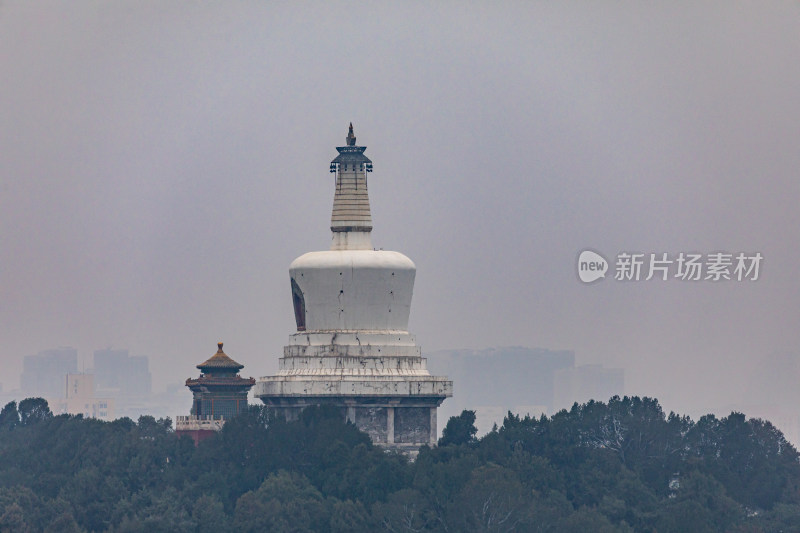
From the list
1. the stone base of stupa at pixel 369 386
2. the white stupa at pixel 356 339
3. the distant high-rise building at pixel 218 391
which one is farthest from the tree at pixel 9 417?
the stone base of stupa at pixel 369 386

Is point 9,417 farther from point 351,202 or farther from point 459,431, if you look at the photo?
point 459,431

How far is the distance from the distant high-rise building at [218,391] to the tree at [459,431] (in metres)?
12.3

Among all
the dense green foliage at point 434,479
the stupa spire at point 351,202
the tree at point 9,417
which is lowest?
the dense green foliage at point 434,479

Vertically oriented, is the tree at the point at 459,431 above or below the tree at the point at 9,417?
below

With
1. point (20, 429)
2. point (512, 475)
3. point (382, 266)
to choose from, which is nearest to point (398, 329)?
point (382, 266)

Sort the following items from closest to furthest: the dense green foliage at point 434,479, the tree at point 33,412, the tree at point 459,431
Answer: the dense green foliage at point 434,479, the tree at point 459,431, the tree at point 33,412

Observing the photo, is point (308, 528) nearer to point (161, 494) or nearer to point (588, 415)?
point (161, 494)

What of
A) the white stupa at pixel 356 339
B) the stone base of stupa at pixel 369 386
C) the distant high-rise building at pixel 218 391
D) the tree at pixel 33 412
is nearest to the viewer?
the stone base of stupa at pixel 369 386

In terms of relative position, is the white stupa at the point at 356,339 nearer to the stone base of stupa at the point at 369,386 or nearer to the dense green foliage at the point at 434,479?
the stone base of stupa at the point at 369,386

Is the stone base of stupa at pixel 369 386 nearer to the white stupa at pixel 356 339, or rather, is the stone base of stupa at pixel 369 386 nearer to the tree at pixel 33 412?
the white stupa at pixel 356 339

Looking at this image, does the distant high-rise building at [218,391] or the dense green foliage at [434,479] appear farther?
the distant high-rise building at [218,391]

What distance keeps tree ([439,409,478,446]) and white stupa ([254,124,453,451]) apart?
64cm

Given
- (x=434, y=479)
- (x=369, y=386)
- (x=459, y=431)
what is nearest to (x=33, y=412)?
(x=369, y=386)

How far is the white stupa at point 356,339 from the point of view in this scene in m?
124
